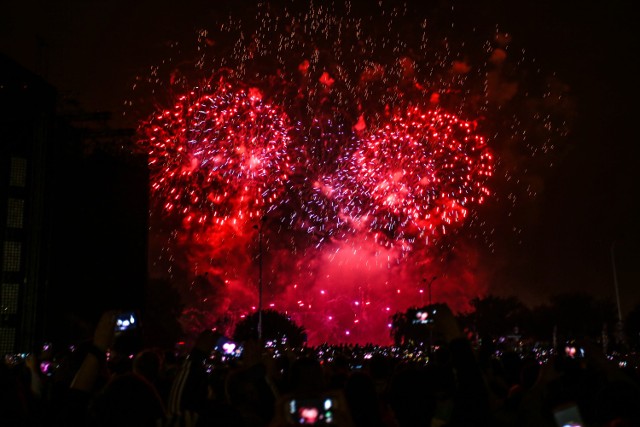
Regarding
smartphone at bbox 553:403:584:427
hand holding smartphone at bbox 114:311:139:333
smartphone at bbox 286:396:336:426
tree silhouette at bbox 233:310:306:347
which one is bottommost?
smartphone at bbox 553:403:584:427

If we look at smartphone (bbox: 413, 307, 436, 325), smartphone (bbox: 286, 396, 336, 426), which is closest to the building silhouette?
smartphone (bbox: 413, 307, 436, 325)

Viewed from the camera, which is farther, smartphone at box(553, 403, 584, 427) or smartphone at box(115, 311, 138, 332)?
smartphone at box(115, 311, 138, 332)

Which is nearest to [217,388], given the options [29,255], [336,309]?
[29,255]

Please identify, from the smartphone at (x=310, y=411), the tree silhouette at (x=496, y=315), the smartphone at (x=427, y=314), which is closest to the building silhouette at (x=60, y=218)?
the smartphone at (x=427, y=314)

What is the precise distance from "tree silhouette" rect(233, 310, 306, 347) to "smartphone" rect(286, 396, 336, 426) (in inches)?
2380

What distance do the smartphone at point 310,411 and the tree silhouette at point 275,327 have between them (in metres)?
60.5

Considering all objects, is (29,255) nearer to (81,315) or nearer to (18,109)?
(18,109)

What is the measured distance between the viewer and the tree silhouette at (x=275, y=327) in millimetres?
64875

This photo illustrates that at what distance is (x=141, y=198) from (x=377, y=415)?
118 feet

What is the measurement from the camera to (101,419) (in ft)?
17.1

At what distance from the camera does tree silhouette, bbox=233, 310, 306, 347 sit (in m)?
64.9

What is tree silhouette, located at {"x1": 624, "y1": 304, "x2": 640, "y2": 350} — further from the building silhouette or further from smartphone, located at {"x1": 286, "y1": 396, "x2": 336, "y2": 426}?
smartphone, located at {"x1": 286, "y1": 396, "x2": 336, "y2": 426}

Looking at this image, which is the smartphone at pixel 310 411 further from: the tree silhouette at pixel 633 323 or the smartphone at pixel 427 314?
the tree silhouette at pixel 633 323

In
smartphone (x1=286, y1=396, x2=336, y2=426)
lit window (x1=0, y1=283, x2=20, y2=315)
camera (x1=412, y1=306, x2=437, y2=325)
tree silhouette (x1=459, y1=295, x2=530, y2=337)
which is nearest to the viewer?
smartphone (x1=286, y1=396, x2=336, y2=426)
